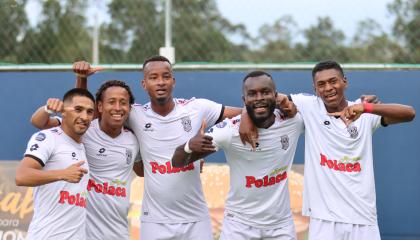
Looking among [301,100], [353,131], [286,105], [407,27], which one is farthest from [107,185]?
[407,27]

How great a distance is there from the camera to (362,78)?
22.9 ft

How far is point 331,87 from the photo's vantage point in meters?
5.00

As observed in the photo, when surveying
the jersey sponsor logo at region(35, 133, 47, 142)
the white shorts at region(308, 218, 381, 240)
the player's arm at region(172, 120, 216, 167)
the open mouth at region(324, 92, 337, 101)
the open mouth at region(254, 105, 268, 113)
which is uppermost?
the open mouth at region(324, 92, 337, 101)

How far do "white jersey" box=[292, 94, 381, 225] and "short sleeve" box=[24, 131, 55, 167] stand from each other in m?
1.93

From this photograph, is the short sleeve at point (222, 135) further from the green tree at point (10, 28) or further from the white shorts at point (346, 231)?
the green tree at point (10, 28)

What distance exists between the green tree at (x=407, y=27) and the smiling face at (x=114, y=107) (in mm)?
3399

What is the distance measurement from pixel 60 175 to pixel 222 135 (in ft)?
4.04

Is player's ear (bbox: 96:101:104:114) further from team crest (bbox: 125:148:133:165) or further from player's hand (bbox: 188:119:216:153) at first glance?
player's hand (bbox: 188:119:216:153)

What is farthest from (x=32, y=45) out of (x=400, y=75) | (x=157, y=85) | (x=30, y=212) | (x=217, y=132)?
(x=400, y=75)

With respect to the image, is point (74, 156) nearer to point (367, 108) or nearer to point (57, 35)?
point (367, 108)

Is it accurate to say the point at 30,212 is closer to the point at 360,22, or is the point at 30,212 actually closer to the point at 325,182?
the point at 325,182

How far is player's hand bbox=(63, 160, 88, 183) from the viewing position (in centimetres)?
439

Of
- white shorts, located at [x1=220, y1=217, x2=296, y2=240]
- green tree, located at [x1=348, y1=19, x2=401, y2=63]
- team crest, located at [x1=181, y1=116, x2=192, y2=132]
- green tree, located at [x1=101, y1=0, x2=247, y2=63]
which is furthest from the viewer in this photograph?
green tree, located at [x1=101, y1=0, x2=247, y2=63]

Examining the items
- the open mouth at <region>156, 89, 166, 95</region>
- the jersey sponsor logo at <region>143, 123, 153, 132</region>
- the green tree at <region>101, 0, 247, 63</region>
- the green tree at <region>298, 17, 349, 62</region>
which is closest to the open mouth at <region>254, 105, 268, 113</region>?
the open mouth at <region>156, 89, 166, 95</region>
